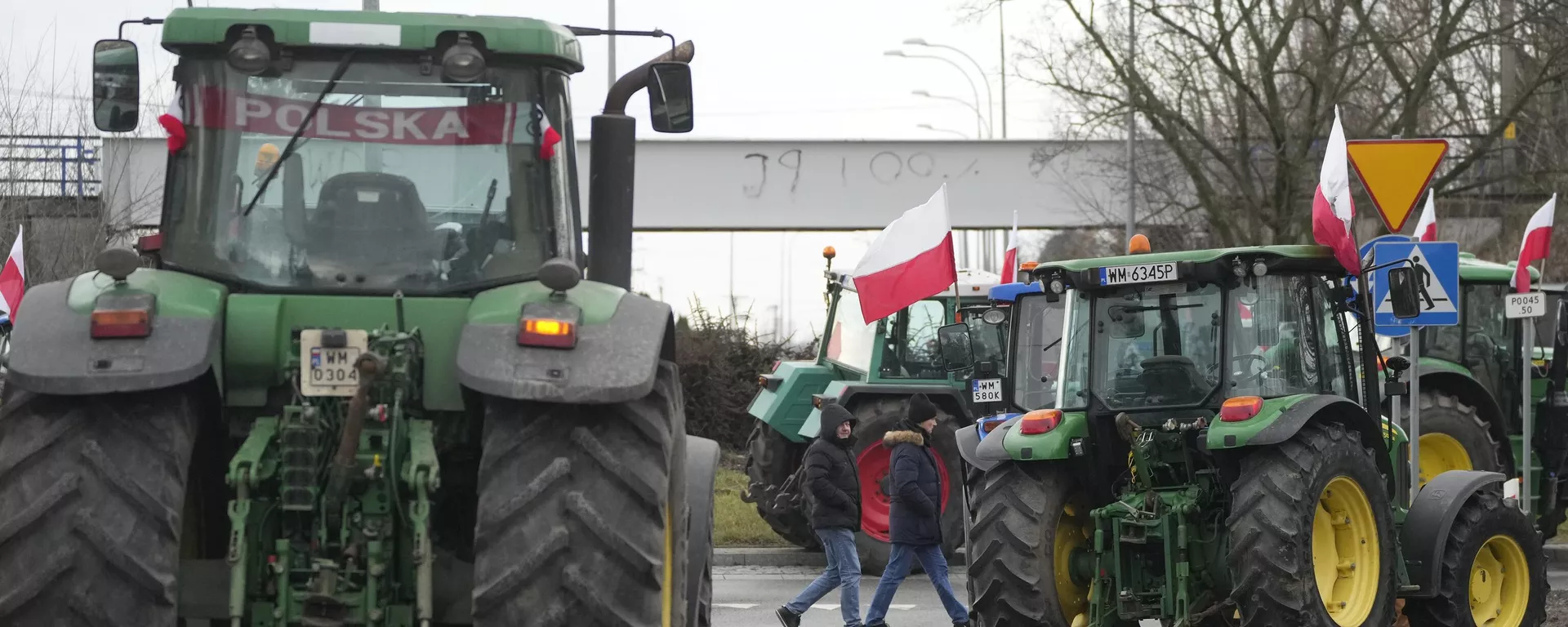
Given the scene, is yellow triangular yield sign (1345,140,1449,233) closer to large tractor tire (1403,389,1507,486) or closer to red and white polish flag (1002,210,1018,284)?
large tractor tire (1403,389,1507,486)

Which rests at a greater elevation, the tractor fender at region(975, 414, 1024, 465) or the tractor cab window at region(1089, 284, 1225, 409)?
the tractor cab window at region(1089, 284, 1225, 409)

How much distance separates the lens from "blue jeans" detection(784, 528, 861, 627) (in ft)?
38.5

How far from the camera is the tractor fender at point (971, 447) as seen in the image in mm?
9734

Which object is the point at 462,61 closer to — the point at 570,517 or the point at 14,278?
the point at 570,517

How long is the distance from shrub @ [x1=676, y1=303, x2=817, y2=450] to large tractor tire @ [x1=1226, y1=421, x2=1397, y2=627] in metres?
17.0

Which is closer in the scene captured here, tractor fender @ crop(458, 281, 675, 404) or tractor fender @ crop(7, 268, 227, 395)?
tractor fender @ crop(7, 268, 227, 395)

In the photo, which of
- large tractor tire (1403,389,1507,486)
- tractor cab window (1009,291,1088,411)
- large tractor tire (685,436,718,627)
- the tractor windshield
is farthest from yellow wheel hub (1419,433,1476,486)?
the tractor windshield

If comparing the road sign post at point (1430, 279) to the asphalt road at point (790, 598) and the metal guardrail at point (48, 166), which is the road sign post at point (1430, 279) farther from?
the metal guardrail at point (48, 166)

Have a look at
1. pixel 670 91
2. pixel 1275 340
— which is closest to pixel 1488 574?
pixel 1275 340

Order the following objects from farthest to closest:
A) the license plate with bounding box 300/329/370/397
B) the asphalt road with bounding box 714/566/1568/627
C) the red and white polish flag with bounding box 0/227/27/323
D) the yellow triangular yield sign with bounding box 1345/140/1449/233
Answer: the red and white polish flag with bounding box 0/227/27/323
the asphalt road with bounding box 714/566/1568/627
the yellow triangular yield sign with bounding box 1345/140/1449/233
the license plate with bounding box 300/329/370/397

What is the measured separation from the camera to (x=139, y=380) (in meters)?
5.36

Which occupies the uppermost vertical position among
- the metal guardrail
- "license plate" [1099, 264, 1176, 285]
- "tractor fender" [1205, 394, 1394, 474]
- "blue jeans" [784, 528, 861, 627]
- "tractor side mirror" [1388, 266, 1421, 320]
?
the metal guardrail

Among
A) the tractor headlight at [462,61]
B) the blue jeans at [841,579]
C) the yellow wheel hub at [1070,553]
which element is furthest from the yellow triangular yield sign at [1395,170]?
the tractor headlight at [462,61]

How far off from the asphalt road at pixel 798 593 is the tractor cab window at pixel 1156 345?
3.17 meters
